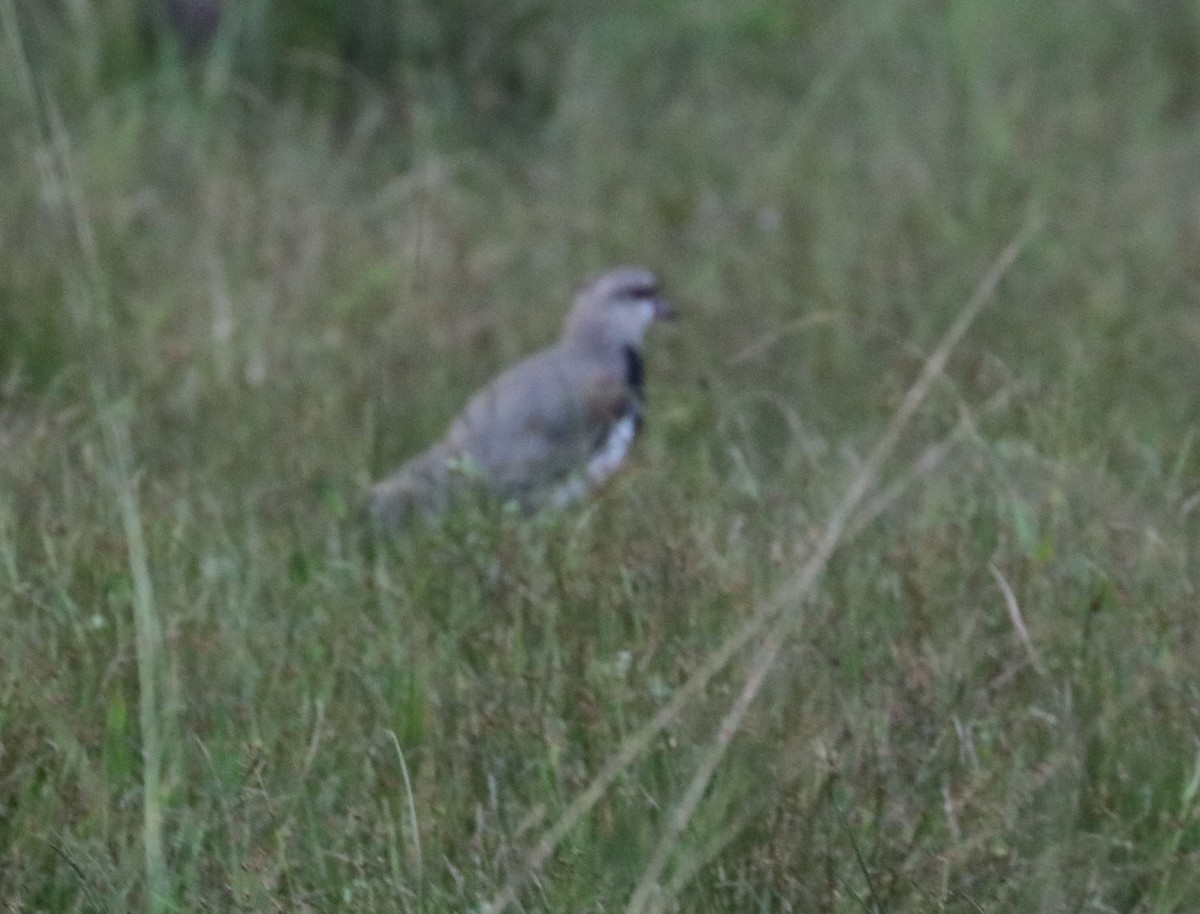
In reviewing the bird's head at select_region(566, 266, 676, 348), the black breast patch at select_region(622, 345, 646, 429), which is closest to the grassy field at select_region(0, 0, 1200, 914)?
the black breast patch at select_region(622, 345, 646, 429)

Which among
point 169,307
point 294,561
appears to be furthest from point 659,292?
point 294,561

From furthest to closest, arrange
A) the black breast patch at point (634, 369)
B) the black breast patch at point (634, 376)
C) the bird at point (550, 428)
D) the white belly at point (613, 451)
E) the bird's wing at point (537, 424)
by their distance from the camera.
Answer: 1. the black breast patch at point (634, 369)
2. the black breast patch at point (634, 376)
3. the bird's wing at point (537, 424)
4. the white belly at point (613, 451)
5. the bird at point (550, 428)

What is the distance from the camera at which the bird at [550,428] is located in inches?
172

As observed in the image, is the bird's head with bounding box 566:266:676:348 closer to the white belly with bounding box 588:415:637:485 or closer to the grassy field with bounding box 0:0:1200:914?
the grassy field with bounding box 0:0:1200:914

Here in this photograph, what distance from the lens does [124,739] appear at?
124 inches

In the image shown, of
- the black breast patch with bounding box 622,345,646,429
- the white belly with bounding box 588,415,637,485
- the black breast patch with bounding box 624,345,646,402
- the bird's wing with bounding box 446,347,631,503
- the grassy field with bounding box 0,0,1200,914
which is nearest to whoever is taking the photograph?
the grassy field with bounding box 0,0,1200,914

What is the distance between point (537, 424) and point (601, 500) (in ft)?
3.00

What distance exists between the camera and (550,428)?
15.8ft

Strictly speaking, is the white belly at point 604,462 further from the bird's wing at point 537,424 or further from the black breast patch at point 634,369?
the black breast patch at point 634,369

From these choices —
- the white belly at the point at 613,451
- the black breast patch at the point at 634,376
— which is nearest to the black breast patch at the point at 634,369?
the black breast patch at the point at 634,376

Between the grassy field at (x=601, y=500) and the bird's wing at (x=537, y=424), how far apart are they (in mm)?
139

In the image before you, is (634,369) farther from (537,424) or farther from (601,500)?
(601,500)

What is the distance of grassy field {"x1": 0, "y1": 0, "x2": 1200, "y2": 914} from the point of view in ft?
9.41

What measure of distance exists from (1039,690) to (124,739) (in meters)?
1.18
